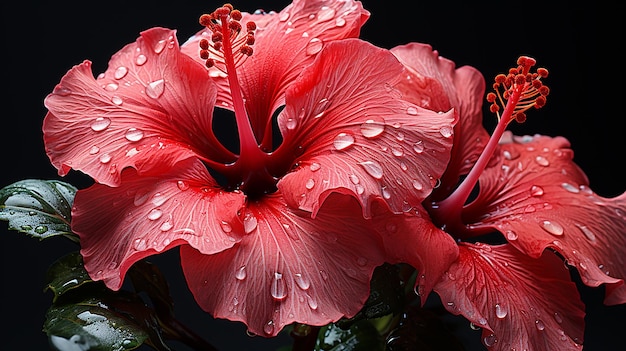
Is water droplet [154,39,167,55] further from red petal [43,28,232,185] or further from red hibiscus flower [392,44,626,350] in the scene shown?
red hibiscus flower [392,44,626,350]

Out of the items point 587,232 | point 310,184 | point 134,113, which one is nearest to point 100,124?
point 134,113

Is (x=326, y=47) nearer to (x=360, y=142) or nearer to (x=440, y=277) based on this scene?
(x=360, y=142)

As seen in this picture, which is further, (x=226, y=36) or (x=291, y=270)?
(x=226, y=36)

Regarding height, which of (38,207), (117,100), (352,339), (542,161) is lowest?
(352,339)

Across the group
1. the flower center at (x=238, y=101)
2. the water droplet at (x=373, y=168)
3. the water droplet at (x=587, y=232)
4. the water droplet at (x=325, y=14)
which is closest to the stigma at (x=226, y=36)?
the flower center at (x=238, y=101)

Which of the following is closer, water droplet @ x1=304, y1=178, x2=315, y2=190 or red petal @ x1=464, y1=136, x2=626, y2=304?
water droplet @ x1=304, y1=178, x2=315, y2=190

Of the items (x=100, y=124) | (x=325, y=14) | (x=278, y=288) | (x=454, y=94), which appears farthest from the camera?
(x=454, y=94)

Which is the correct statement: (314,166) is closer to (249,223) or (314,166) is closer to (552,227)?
(249,223)

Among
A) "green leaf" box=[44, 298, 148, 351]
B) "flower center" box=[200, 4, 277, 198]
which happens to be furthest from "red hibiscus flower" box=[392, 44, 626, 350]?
"green leaf" box=[44, 298, 148, 351]

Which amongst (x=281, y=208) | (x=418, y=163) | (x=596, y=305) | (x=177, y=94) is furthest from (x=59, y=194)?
(x=596, y=305)
